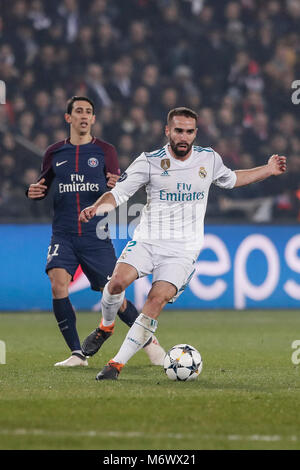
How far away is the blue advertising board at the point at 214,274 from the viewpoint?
13867mm

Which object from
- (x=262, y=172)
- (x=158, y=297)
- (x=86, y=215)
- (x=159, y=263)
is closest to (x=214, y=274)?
(x=262, y=172)

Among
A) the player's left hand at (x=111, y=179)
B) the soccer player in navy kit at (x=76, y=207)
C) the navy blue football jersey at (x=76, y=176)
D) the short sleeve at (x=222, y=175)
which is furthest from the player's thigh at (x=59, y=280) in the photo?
the short sleeve at (x=222, y=175)

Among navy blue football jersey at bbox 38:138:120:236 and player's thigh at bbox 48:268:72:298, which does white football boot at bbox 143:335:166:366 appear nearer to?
player's thigh at bbox 48:268:72:298

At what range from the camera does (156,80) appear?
55.5 ft

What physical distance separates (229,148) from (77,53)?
10.6 ft

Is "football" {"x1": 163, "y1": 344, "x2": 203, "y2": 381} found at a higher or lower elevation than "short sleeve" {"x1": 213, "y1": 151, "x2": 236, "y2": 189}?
lower

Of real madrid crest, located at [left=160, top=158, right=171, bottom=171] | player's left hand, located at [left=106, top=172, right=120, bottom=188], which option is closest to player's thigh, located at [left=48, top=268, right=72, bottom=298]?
player's left hand, located at [left=106, top=172, right=120, bottom=188]

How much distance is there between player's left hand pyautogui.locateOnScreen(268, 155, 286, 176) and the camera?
794 centimetres

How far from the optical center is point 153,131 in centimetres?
1584

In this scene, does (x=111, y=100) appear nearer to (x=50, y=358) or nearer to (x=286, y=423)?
(x=50, y=358)

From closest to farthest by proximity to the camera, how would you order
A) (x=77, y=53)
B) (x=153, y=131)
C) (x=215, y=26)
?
(x=153, y=131) < (x=77, y=53) < (x=215, y=26)

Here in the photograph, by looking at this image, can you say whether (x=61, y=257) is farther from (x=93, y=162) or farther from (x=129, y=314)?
(x=93, y=162)

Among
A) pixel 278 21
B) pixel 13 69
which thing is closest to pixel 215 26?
pixel 278 21

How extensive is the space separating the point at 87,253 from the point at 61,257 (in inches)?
10.1
